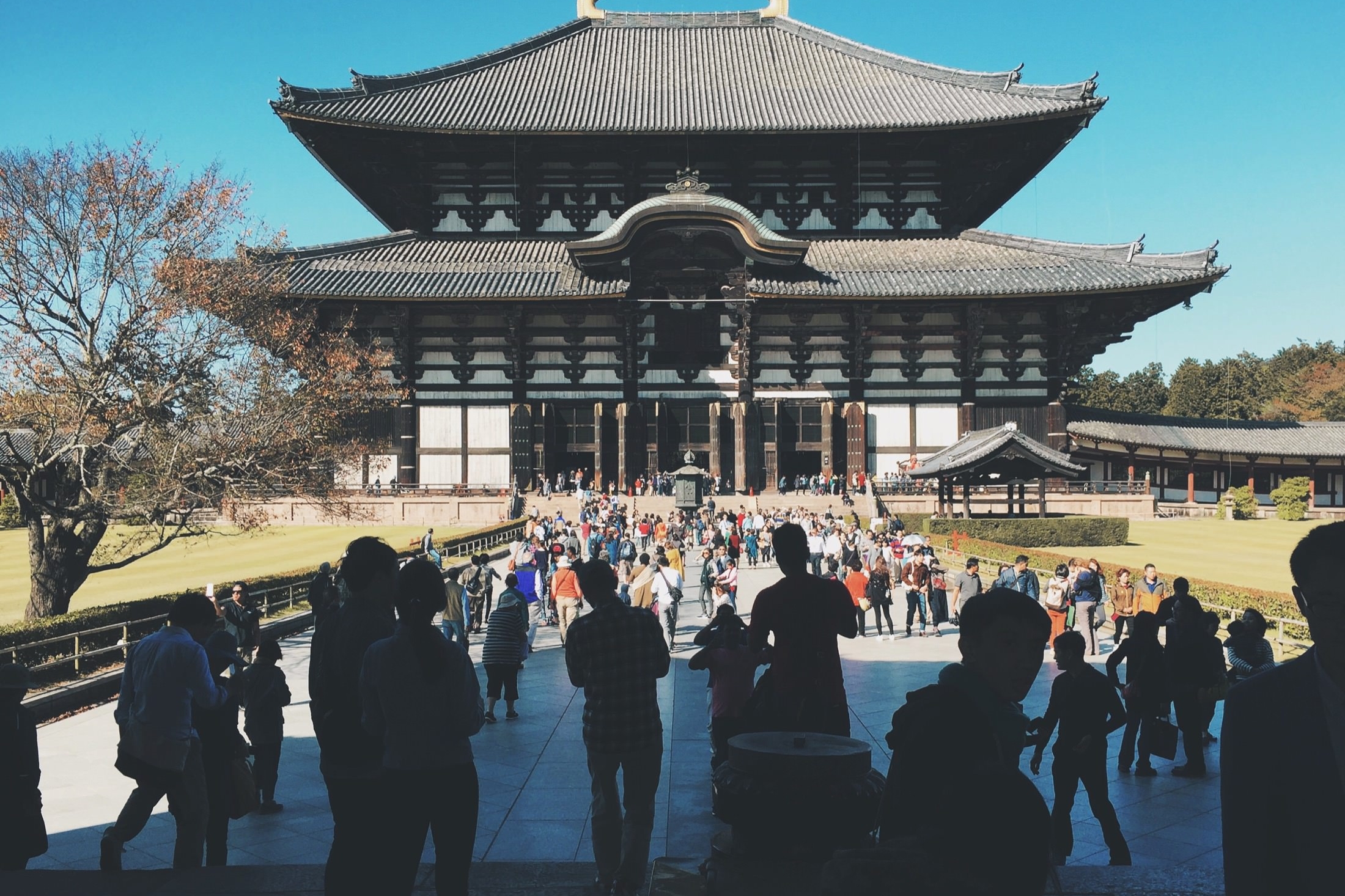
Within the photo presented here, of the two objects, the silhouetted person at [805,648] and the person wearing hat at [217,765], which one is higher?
the silhouetted person at [805,648]

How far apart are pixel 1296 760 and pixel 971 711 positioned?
2.57 feet

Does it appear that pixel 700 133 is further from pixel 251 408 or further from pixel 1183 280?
pixel 251 408

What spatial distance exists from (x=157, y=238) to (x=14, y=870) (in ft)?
47.2

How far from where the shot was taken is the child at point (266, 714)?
25.9 ft

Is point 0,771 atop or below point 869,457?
below

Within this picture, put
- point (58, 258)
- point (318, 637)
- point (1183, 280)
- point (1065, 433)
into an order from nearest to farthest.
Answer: point (318, 637)
point (58, 258)
point (1183, 280)
point (1065, 433)

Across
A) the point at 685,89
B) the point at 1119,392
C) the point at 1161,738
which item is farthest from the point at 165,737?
the point at 1119,392

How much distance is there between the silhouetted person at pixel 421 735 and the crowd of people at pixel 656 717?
10mm

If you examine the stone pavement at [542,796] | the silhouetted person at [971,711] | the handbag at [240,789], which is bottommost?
the stone pavement at [542,796]

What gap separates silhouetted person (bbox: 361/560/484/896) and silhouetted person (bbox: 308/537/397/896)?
128 millimetres

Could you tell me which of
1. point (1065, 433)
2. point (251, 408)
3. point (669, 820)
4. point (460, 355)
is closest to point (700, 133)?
point (460, 355)

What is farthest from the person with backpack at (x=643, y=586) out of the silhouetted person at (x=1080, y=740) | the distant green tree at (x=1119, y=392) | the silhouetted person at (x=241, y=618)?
the distant green tree at (x=1119, y=392)

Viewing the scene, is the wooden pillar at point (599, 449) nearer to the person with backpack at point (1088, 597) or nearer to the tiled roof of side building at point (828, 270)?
the tiled roof of side building at point (828, 270)

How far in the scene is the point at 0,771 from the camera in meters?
5.36
